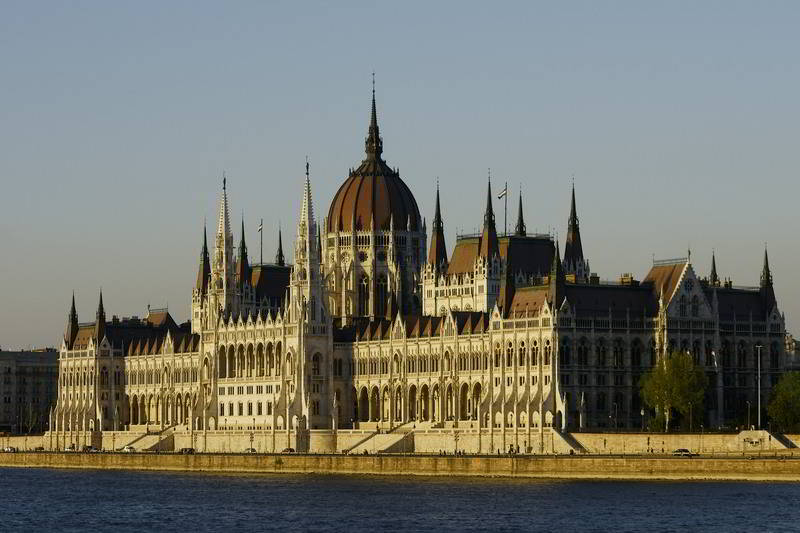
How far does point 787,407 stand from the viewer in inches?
7608

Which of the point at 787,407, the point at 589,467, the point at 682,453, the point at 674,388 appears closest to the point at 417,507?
the point at 589,467

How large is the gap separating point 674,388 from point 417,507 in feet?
138

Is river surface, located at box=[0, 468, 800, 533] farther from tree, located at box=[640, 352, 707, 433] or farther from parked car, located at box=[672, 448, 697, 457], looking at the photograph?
tree, located at box=[640, 352, 707, 433]

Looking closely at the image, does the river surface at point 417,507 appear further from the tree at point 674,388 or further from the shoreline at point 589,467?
the tree at point 674,388

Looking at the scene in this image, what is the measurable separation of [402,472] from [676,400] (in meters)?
24.2

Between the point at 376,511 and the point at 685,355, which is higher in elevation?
the point at 685,355

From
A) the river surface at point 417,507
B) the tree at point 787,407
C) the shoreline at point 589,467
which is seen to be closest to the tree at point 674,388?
the tree at point 787,407

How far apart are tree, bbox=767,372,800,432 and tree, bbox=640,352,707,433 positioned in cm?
664

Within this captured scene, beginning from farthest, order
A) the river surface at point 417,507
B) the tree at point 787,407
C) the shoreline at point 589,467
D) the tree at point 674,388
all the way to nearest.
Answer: the tree at point 674,388 → the tree at point 787,407 → the shoreline at point 589,467 → the river surface at point 417,507

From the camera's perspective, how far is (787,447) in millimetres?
180250

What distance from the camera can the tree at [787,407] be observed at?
630 ft

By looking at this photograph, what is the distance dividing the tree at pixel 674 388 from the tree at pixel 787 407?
6639 mm

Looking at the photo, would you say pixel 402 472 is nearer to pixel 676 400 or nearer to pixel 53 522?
pixel 676 400

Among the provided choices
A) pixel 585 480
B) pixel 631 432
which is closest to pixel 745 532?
pixel 585 480
